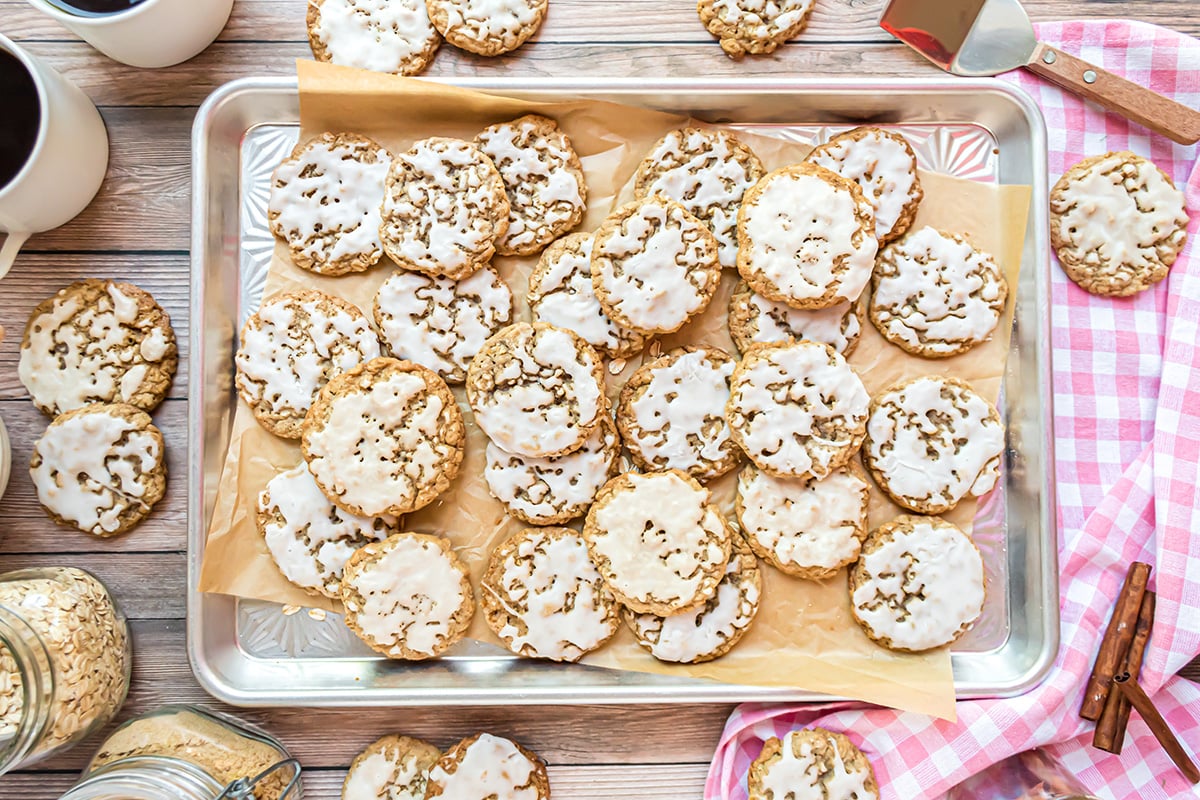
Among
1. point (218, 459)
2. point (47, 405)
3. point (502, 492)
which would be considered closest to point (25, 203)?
point (47, 405)

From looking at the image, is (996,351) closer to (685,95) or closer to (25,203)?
(685,95)

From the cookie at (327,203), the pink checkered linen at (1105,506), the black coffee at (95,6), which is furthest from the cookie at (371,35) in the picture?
the pink checkered linen at (1105,506)

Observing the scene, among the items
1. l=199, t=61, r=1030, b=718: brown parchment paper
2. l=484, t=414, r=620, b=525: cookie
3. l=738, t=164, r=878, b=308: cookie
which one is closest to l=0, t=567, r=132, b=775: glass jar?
l=199, t=61, r=1030, b=718: brown parchment paper

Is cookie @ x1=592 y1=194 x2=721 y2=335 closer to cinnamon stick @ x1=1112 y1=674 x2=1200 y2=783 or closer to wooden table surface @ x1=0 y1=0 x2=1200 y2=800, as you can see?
wooden table surface @ x1=0 y1=0 x2=1200 y2=800

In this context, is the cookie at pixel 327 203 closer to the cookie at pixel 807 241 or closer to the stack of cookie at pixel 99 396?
the stack of cookie at pixel 99 396

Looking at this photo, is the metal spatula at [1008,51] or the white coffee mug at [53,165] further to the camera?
the metal spatula at [1008,51]
